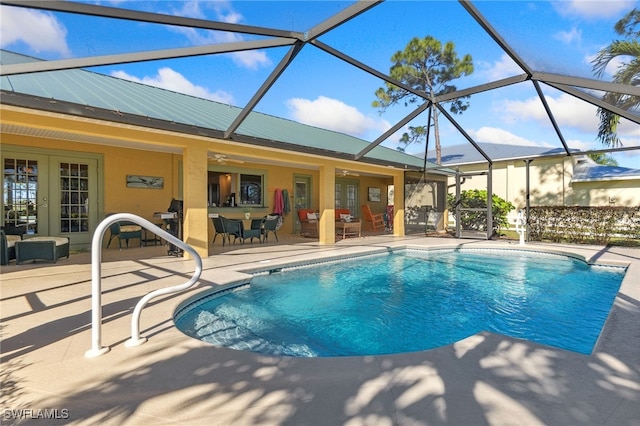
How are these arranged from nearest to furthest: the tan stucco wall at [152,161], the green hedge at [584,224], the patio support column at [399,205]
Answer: the tan stucco wall at [152,161] < the green hedge at [584,224] < the patio support column at [399,205]

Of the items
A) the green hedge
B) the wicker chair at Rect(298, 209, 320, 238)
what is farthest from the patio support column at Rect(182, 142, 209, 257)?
the green hedge

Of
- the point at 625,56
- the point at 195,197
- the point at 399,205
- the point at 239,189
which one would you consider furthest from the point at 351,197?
the point at 625,56

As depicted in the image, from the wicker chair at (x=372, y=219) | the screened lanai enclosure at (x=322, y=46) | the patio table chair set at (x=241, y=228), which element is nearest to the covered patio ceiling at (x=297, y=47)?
the screened lanai enclosure at (x=322, y=46)

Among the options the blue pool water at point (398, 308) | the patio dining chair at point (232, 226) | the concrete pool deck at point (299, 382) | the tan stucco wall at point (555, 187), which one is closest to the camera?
the concrete pool deck at point (299, 382)

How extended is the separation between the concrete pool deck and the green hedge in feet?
31.2

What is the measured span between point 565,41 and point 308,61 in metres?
4.80

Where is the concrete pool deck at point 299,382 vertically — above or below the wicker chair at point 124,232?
below

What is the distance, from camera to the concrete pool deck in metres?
2.08

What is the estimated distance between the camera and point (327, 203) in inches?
442

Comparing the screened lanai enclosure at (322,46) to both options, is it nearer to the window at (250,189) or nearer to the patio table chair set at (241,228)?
the patio table chair set at (241,228)

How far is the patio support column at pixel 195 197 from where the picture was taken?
7.82 meters

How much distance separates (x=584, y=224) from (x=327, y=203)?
346 inches

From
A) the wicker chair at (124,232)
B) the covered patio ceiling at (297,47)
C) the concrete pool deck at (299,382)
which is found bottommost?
the concrete pool deck at (299,382)

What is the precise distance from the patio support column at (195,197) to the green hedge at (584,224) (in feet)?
37.0
